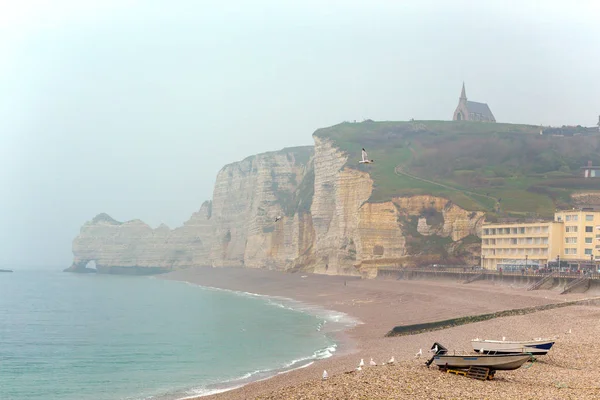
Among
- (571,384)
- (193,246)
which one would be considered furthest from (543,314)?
(193,246)

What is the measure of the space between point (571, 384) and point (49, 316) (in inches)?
2239

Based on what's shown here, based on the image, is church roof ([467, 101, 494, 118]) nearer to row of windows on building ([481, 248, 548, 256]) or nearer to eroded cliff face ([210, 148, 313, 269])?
eroded cliff face ([210, 148, 313, 269])

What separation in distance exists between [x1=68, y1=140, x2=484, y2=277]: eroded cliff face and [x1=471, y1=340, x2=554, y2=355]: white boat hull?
6063cm

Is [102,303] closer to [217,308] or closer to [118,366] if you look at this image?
[217,308]

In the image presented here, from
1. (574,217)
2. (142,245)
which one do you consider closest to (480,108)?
(142,245)

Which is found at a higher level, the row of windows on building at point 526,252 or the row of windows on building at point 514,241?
the row of windows on building at point 514,241

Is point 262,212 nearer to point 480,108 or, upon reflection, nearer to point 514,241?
point 514,241

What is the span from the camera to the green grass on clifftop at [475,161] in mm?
97188

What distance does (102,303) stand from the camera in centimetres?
8062

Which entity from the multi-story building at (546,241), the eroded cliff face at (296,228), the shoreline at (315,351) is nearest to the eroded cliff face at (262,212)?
the eroded cliff face at (296,228)

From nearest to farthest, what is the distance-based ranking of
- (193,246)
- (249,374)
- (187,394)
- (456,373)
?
(456,373) → (187,394) → (249,374) → (193,246)

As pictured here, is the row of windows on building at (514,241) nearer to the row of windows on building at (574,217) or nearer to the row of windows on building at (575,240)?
the row of windows on building at (575,240)

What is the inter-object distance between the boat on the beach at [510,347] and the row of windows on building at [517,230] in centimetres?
4612

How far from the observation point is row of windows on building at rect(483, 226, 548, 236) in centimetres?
6956
